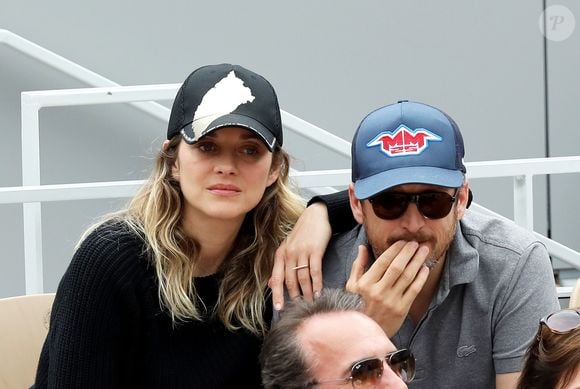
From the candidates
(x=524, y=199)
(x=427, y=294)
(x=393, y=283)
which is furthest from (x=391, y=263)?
(x=524, y=199)

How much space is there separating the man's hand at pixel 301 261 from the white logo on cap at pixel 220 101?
352mm

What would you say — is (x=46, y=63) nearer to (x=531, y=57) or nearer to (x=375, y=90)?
(x=375, y=90)

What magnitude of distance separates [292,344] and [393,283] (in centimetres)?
42

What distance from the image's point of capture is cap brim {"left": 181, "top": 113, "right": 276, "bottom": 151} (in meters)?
2.33

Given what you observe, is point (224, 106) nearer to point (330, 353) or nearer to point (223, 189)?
point (223, 189)

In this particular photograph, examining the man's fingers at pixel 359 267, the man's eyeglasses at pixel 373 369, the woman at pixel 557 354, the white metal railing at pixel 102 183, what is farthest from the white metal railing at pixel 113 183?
the woman at pixel 557 354

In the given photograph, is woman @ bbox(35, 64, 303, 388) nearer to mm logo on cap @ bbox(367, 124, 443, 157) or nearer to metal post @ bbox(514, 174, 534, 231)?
mm logo on cap @ bbox(367, 124, 443, 157)

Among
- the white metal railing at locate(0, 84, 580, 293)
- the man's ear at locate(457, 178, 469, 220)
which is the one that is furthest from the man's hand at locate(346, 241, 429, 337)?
the white metal railing at locate(0, 84, 580, 293)

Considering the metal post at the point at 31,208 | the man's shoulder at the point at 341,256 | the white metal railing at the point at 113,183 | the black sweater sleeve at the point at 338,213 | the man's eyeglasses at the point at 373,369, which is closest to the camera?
the man's eyeglasses at the point at 373,369

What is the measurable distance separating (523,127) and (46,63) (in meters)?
1.82

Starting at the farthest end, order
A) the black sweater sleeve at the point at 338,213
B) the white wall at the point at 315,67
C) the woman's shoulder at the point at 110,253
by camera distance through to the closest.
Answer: the white wall at the point at 315,67
the black sweater sleeve at the point at 338,213
the woman's shoulder at the point at 110,253

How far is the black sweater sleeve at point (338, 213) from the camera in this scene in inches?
103

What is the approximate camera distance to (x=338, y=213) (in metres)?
2.63

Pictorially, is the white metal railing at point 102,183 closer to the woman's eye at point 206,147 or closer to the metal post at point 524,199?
the metal post at point 524,199
